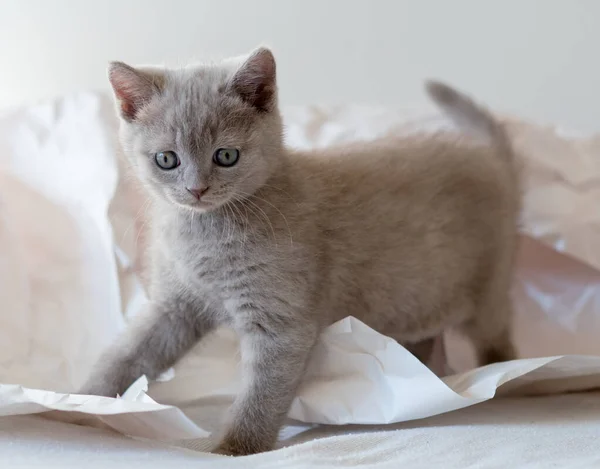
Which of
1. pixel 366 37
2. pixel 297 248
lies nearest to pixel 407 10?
pixel 366 37

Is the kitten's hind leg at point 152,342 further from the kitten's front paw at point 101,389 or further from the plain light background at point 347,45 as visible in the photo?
the plain light background at point 347,45

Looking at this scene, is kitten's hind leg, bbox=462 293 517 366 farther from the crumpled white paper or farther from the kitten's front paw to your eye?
the kitten's front paw

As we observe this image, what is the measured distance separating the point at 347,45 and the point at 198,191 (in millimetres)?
1179

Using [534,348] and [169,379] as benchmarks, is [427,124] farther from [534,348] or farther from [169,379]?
[169,379]

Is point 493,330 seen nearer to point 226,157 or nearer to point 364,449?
point 364,449

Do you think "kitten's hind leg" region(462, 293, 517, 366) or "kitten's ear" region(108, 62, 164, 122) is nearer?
"kitten's ear" region(108, 62, 164, 122)

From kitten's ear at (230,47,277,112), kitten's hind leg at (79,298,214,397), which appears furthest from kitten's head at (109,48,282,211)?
kitten's hind leg at (79,298,214,397)

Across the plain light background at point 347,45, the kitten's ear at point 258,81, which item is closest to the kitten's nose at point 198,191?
the kitten's ear at point 258,81

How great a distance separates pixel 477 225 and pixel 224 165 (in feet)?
1.92

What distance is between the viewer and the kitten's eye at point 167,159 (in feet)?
3.78

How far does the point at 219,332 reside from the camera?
5.20 feet

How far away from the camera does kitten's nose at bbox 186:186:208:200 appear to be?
112 cm

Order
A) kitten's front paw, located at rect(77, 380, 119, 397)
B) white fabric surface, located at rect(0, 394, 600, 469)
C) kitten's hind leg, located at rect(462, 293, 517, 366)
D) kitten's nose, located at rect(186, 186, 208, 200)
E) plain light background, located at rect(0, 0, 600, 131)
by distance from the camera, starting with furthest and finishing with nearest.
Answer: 1. plain light background, located at rect(0, 0, 600, 131)
2. kitten's hind leg, located at rect(462, 293, 517, 366)
3. kitten's front paw, located at rect(77, 380, 119, 397)
4. kitten's nose, located at rect(186, 186, 208, 200)
5. white fabric surface, located at rect(0, 394, 600, 469)

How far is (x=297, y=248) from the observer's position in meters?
1.21
